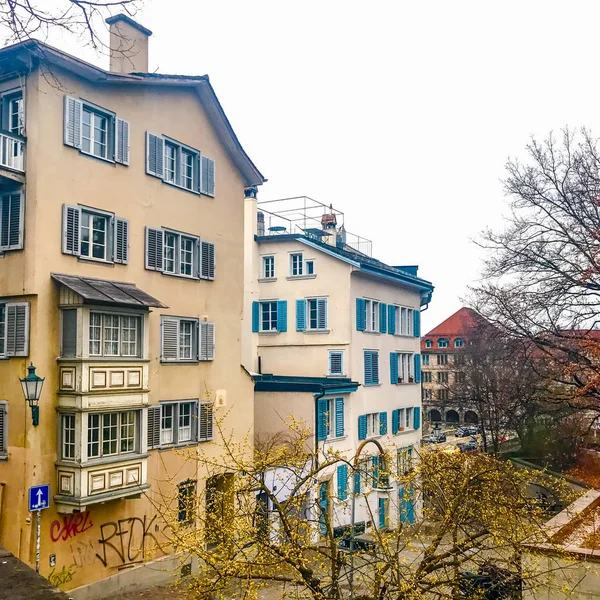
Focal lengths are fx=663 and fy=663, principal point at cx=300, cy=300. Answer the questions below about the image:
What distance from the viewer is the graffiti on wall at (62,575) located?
17.0 meters

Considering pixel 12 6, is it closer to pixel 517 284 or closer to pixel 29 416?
pixel 29 416

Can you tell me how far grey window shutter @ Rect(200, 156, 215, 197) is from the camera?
2345cm

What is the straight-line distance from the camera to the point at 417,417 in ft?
125

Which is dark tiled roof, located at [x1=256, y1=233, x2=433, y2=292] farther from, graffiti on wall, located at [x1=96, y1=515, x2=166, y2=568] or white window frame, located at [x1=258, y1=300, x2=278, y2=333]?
graffiti on wall, located at [x1=96, y1=515, x2=166, y2=568]

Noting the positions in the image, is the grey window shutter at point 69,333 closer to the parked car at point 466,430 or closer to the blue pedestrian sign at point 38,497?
the blue pedestrian sign at point 38,497

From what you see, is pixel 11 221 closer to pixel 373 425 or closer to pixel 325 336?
pixel 325 336

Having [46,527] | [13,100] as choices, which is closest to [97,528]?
[46,527]

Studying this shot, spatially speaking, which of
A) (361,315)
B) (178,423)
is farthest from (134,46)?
(361,315)

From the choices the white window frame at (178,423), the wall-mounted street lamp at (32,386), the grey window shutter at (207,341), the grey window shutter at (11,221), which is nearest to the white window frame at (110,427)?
the wall-mounted street lamp at (32,386)

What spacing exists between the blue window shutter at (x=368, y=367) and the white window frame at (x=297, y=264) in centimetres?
509

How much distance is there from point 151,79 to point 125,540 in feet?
46.0

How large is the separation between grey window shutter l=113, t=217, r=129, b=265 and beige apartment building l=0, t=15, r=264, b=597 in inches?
1.5

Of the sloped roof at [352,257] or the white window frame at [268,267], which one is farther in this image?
the white window frame at [268,267]

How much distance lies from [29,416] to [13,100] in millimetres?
8657
